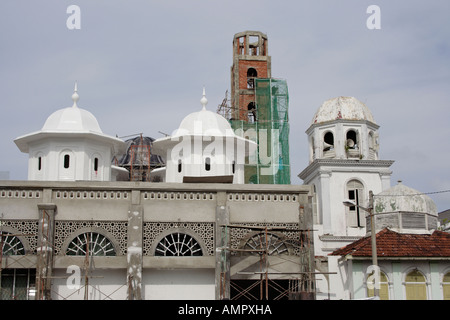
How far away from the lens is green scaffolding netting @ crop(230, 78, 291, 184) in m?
47.9

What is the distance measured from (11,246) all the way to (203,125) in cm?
1029

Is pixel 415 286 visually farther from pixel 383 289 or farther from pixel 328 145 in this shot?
pixel 328 145

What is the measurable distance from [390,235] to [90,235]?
12818 mm

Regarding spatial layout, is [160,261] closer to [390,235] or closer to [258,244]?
[258,244]

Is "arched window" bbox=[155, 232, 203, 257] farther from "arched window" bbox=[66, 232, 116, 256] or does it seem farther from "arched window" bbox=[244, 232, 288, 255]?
"arched window" bbox=[244, 232, 288, 255]

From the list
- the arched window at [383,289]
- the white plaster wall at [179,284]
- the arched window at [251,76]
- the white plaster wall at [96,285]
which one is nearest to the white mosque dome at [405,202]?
the arched window at [383,289]

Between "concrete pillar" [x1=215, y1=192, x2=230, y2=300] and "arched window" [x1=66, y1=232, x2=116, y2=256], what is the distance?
13.0 feet

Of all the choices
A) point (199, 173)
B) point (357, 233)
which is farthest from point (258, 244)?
point (357, 233)

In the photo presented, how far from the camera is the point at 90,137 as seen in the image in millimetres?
30422

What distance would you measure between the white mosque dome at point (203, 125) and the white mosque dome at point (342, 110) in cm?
1148

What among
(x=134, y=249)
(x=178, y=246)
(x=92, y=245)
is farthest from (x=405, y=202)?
(x=92, y=245)

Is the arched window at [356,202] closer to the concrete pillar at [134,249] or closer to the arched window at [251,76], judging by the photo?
the arched window at [251,76]

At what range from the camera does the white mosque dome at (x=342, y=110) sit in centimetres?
4216

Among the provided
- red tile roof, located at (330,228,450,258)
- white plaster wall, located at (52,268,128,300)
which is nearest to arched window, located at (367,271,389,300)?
red tile roof, located at (330,228,450,258)
